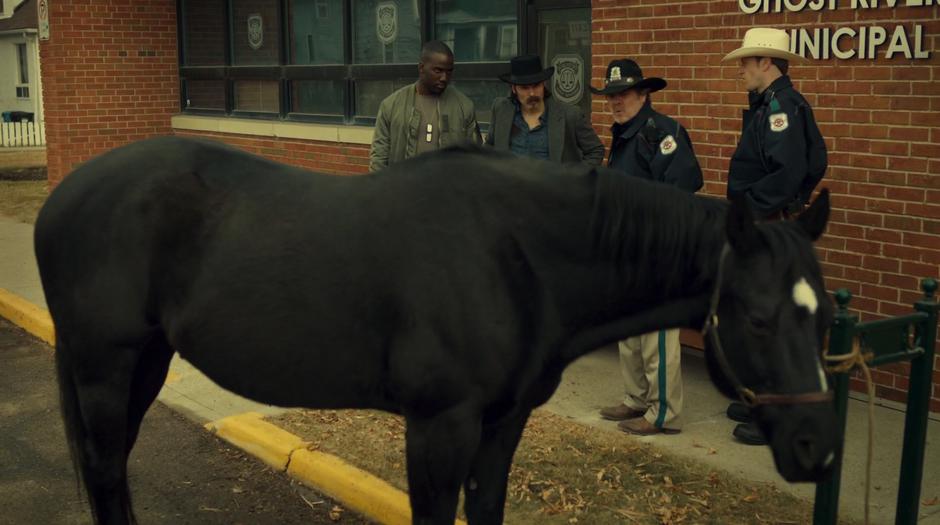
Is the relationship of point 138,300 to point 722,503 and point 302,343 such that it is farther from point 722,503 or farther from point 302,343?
point 722,503

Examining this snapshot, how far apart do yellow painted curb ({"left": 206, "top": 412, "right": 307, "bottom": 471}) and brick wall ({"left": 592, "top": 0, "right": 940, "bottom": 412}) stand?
324cm

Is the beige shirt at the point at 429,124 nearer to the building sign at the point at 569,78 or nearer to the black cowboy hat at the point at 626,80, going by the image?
the black cowboy hat at the point at 626,80

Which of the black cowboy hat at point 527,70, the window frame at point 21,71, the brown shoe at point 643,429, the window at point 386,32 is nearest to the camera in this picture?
the brown shoe at point 643,429

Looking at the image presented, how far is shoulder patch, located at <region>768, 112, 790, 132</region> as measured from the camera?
541 cm

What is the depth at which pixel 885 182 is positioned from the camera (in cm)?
634

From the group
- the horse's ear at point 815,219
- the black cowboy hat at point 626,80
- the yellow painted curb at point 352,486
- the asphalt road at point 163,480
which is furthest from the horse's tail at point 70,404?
the black cowboy hat at point 626,80

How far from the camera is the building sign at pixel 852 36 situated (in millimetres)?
6062

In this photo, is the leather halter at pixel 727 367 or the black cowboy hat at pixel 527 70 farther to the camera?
the black cowboy hat at pixel 527 70

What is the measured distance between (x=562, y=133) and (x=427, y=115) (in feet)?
3.12

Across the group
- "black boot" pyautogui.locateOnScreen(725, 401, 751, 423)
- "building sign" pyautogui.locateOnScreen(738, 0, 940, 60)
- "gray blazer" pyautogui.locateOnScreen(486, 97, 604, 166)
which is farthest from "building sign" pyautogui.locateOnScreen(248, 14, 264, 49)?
"black boot" pyautogui.locateOnScreen(725, 401, 751, 423)

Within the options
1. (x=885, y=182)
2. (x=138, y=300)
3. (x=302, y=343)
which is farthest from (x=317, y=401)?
(x=885, y=182)

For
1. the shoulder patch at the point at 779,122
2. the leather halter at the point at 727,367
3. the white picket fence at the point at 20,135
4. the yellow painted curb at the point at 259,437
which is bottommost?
the yellow painted curb at the point at 259,437

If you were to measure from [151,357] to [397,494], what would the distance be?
4.57 ft

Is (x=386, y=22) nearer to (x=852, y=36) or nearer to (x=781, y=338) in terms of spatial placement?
(x=852, y=36)
